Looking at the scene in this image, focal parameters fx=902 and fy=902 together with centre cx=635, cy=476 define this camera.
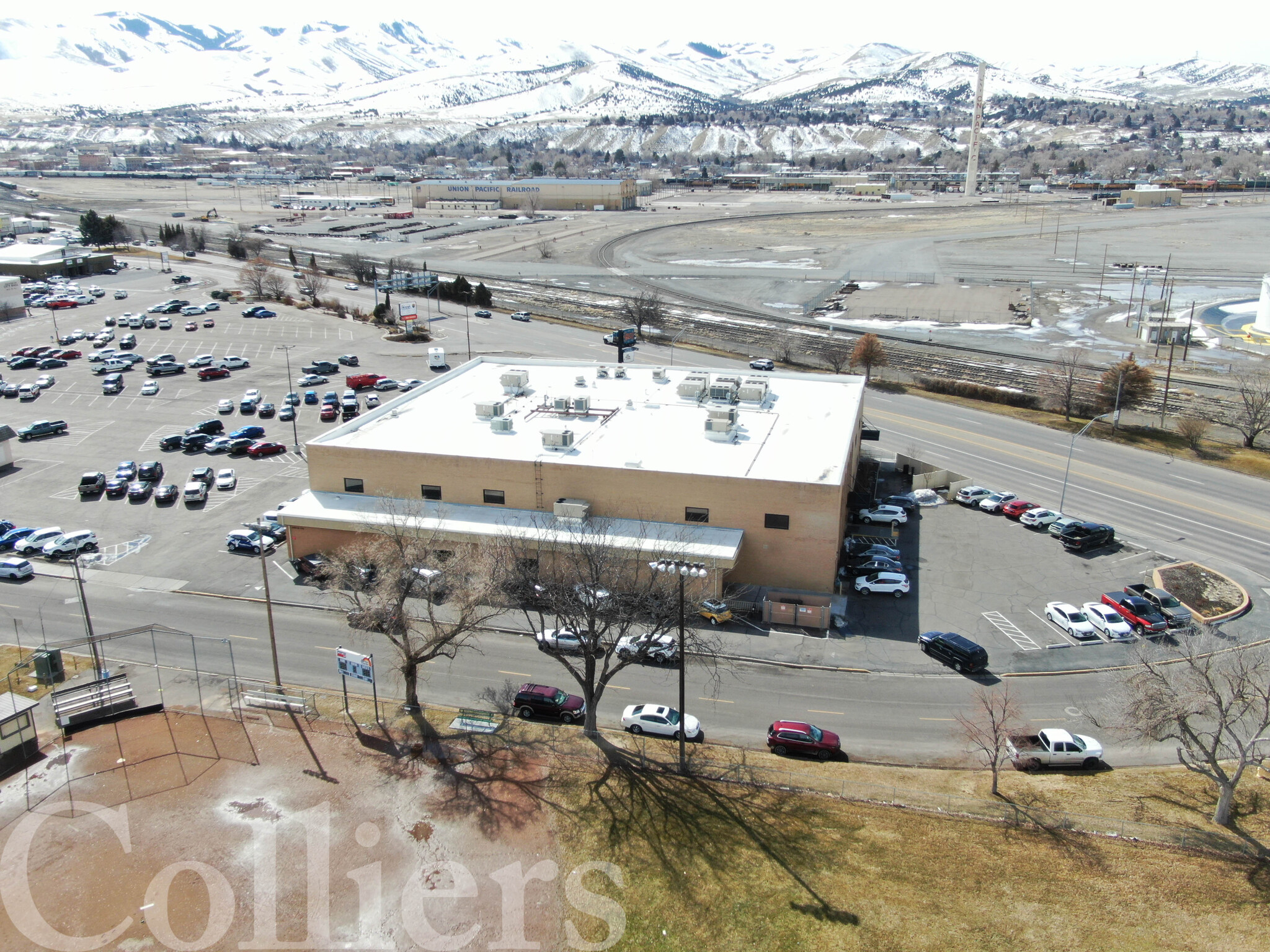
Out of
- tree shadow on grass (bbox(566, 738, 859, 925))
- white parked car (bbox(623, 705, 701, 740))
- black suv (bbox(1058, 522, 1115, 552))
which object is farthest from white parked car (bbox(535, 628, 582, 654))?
black suv (bbox(1058, 522, 1115, 552))

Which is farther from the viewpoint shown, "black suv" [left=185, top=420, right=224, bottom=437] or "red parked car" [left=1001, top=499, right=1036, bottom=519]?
"black suv" [left=185, top=420, right=224, bottom=437]

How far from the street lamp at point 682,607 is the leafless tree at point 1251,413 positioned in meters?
39.6

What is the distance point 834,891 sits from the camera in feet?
63.5

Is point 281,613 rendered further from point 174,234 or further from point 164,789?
point 174,234

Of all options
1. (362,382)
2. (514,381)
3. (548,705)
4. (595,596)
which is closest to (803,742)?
(595,596)

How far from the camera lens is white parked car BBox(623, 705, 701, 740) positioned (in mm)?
26141

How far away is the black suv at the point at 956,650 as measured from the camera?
30219mm

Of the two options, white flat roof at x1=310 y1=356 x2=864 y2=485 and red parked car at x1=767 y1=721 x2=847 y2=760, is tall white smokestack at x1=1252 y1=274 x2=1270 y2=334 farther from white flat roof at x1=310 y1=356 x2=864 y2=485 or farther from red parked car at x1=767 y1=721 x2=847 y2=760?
red parked car at x1=767 y1=721 x2=847 y2=760

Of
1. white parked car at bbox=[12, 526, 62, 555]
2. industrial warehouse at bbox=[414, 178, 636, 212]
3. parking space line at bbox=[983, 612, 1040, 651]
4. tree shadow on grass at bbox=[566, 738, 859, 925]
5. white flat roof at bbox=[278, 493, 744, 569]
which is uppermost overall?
industrial warehouse at bbox=[414, 178, 636, 212]

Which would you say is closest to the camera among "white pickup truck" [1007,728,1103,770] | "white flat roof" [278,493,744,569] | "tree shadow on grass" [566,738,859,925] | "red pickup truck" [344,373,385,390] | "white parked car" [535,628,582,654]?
"tree shadow on grass" [566,738,859,925]

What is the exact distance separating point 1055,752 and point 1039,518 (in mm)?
18983

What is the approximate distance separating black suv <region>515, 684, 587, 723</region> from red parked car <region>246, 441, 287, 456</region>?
30.8 meters

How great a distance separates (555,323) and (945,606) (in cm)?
6247

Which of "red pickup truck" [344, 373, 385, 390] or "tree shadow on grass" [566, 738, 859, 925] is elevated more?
"red pickup truck" [344, 373, 385, 390]
